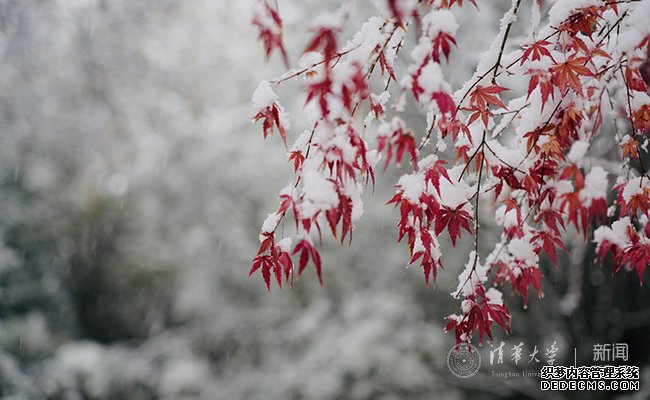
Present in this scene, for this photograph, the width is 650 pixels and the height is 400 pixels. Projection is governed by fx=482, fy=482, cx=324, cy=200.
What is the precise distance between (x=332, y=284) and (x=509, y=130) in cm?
208

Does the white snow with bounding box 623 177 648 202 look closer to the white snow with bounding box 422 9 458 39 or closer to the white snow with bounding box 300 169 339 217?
the white snow with bounding box 422 9 458 39

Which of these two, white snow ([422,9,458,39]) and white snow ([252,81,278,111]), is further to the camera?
white snow ([252,81,278,111])

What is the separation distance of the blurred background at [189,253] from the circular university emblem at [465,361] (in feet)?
0.38

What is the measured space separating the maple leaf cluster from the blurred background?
2.43 m

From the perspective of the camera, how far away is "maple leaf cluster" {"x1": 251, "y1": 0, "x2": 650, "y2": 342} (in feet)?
3.43

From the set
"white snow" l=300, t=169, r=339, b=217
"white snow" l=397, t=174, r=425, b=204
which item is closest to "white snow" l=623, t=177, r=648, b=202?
"white snow" l=397, t=174, r=425, b=204

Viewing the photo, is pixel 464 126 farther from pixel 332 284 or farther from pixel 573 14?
pixel 332 284

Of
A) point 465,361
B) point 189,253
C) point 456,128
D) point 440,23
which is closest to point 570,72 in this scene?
point 456,128

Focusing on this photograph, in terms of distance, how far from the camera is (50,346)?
517 cm

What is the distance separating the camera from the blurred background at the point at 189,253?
394cm

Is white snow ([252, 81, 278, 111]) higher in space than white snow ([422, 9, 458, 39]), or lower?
lower

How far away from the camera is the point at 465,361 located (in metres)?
3.87

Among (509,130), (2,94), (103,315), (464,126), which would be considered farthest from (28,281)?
(464,126)

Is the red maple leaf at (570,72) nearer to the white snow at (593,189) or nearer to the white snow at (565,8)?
the white snow at (565,8)
